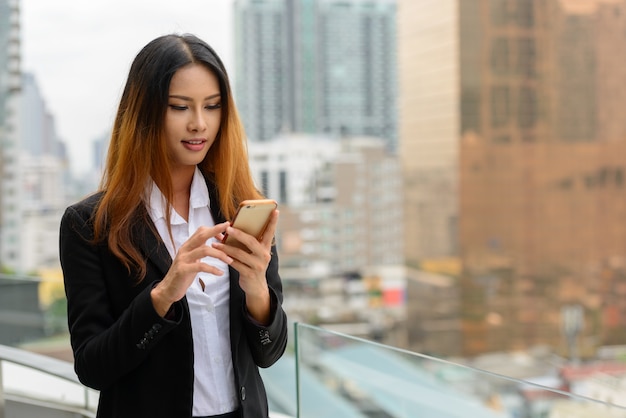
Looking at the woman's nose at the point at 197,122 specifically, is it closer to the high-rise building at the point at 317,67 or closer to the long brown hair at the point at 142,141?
the long brown hair at the point at 142,141

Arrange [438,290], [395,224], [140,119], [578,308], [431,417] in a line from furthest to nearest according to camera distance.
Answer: [395,224] < [438,290] < [578,308] < [431,417] < [140,119]

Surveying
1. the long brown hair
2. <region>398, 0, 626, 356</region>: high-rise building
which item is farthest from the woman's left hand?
<region>398, 0, 626, 356</region>: high-rise building

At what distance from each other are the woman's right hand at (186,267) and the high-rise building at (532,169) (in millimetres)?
51854

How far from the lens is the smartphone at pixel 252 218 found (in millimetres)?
928

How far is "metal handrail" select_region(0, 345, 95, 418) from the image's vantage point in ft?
6.13

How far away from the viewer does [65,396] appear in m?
1.95

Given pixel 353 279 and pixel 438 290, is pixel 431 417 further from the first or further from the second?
pixel 353 279

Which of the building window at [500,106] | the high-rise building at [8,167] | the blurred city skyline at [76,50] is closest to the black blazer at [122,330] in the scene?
the high-rise building at [8,167]

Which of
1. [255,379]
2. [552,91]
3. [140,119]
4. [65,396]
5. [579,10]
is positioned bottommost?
[65,396]

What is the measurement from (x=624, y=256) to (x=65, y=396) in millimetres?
54451

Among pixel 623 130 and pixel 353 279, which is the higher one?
pixel 623 130

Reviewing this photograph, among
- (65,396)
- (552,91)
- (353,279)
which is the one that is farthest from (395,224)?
(65,396)

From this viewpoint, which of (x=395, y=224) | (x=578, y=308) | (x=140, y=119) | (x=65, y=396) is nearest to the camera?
(x=140, y=119)

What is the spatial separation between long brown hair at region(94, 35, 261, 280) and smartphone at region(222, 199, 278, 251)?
12 centimetres
